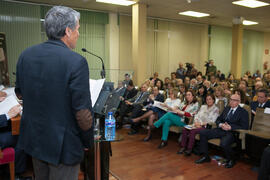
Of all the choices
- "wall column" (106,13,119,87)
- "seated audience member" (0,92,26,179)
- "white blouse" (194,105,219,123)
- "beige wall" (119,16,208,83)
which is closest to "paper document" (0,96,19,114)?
"seated audience member" (0,92,26,179)

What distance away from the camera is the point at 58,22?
1042mm

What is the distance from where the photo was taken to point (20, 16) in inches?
275

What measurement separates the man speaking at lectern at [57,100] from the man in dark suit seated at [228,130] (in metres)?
2.73

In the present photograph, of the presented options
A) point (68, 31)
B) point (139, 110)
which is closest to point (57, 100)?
point (68, 31)

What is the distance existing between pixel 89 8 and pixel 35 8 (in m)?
1.70

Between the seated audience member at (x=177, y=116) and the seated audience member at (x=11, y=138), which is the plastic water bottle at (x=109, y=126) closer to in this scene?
the seated audience member at (x=11, y=138)

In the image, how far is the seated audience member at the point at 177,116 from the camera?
4082mm

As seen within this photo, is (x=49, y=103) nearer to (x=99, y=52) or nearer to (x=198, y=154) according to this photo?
(x=198, y=154)

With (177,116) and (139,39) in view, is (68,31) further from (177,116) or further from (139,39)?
(139,39)

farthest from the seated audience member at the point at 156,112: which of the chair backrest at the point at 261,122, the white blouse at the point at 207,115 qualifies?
the chair backrest at the point at 261,122

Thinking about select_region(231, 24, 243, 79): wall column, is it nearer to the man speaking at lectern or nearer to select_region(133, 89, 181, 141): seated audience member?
select_region(133, 89, 181, 141): seated audience member

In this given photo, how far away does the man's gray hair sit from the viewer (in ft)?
3.43

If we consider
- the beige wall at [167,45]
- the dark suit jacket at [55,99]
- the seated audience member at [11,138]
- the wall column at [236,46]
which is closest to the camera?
the dark suit jacket at [55,99]

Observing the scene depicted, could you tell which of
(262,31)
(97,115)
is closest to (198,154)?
(97,115)
